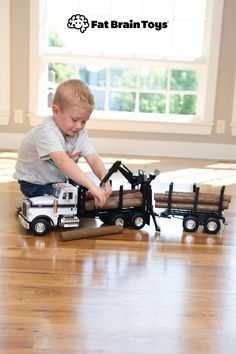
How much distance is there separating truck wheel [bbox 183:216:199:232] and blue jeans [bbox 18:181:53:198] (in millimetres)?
588

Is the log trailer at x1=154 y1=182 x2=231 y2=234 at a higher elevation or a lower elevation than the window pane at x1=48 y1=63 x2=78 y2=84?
lower

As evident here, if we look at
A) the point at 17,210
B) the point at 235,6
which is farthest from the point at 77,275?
the point at 235,6

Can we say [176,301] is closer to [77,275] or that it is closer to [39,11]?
[77,275]

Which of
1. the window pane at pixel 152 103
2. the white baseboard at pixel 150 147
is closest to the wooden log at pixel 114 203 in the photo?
the white baseboard at pixel 150 147

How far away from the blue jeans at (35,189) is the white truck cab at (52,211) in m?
0.13

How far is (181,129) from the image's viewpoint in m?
3.64

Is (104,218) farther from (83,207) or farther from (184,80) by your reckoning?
(184,80)

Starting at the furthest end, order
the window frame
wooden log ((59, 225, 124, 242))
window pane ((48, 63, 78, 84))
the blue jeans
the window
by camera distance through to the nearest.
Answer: window pane ((48, 63, 78, 84)), the window, the window frame, the blue jeans, wooden log ((59, 225, 124, 242))

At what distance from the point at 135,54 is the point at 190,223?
7.59 feet

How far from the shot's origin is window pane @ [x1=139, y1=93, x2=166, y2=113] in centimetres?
376

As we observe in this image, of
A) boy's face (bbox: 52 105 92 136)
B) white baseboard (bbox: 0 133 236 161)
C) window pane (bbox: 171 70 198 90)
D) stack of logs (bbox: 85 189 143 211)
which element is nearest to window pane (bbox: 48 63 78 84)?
white baseboard (bbox: 0 133 236 161)

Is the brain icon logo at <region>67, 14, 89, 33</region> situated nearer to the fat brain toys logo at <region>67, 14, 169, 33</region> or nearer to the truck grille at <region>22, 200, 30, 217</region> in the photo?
the fat brain toys logo at <region>67, 14, 169, 33</region>

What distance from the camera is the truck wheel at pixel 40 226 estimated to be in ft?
5.25

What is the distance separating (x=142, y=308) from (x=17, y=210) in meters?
1.00
